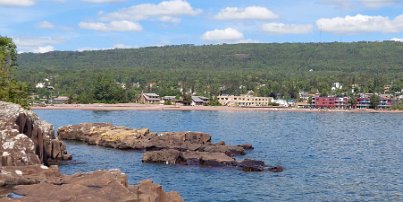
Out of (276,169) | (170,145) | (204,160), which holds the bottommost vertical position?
(276,169)

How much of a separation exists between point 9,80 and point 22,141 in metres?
33.4

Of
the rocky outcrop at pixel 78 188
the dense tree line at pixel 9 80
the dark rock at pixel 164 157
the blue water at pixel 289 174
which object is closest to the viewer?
the rocky outcrop at pixel 78 188

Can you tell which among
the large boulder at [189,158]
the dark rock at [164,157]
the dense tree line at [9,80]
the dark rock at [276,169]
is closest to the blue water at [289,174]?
the dark rock at [276,169]

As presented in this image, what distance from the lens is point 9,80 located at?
274 feet

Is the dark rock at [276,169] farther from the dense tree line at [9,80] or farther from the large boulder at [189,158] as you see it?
the dense tree line at [9,80]

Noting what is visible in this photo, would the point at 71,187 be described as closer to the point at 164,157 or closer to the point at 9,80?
the point at 164,157

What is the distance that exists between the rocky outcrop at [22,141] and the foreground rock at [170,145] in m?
10.4

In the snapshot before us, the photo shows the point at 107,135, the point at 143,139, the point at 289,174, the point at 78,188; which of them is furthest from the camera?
the point at 107,135

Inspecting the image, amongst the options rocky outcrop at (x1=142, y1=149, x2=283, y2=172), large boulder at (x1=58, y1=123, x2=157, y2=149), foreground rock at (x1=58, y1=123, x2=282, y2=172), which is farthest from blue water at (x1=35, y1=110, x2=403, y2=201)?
large boulder at (x1=58, y1=123, x2=157, y2=149)

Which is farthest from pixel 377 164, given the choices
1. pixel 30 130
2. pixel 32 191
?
pixel 32 191

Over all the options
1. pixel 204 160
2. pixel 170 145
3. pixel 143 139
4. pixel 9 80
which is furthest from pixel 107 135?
pixel 204 160

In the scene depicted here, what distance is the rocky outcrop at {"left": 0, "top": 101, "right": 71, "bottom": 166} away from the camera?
163 feet

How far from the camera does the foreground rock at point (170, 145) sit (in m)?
65.2

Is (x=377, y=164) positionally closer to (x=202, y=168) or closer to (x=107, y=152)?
(x=202, y=168)
